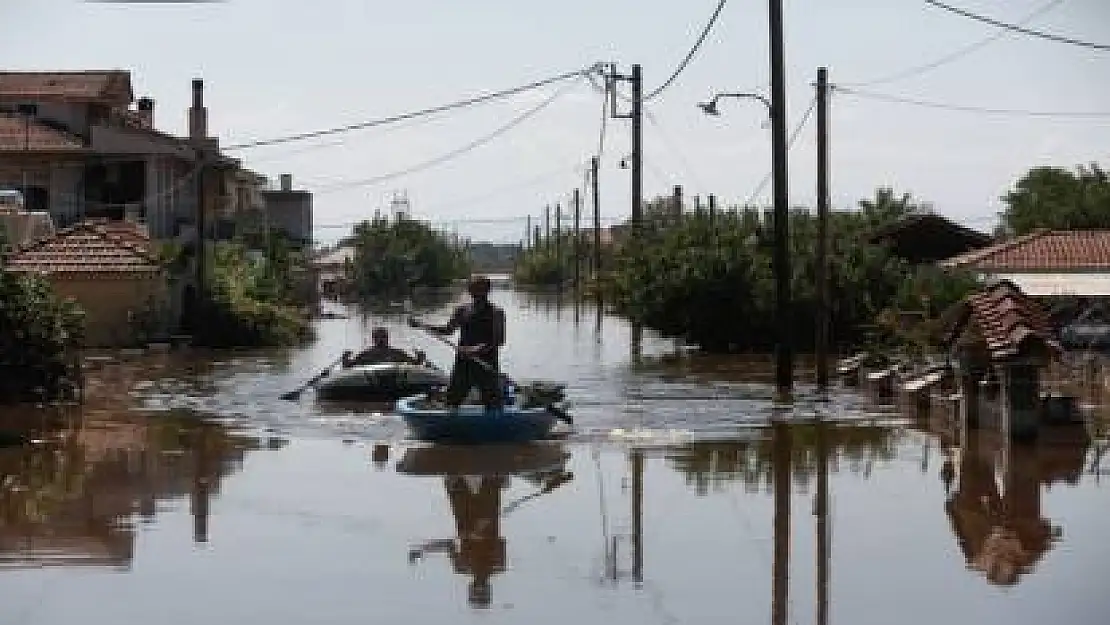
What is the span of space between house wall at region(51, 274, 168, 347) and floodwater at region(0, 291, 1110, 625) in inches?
613

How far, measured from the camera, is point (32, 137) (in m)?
54.6

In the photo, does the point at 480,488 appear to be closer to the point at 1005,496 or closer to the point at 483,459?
the point at 483,459

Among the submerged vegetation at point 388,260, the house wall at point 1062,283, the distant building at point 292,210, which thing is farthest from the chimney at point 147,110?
the house wall at point 1062,283

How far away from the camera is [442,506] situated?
54.4 feet

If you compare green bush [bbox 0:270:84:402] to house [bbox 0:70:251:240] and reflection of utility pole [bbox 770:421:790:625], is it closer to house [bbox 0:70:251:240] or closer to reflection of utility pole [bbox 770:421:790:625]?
reflection of utility pole [bbox 770:421:790:625]

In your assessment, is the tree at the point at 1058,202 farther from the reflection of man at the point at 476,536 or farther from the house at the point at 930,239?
the reflection of man at the point at 476,536

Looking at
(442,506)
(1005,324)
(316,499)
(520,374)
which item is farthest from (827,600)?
(520,374)

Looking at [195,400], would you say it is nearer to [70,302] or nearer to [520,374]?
[70,302]

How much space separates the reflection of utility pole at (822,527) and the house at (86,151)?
116 ft

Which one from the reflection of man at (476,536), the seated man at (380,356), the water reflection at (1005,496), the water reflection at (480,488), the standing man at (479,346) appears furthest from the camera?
the seated man at (380,356)

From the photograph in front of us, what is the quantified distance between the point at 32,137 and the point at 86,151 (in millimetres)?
1824

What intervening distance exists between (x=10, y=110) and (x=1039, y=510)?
156ft

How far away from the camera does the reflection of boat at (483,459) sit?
1931cm

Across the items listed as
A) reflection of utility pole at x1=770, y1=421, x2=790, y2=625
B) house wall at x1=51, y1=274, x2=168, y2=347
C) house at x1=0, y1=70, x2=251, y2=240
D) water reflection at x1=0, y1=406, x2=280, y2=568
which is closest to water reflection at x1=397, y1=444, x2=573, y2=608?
reflection of utility pole at x1=770, y1=421, x2=790, y2=625
